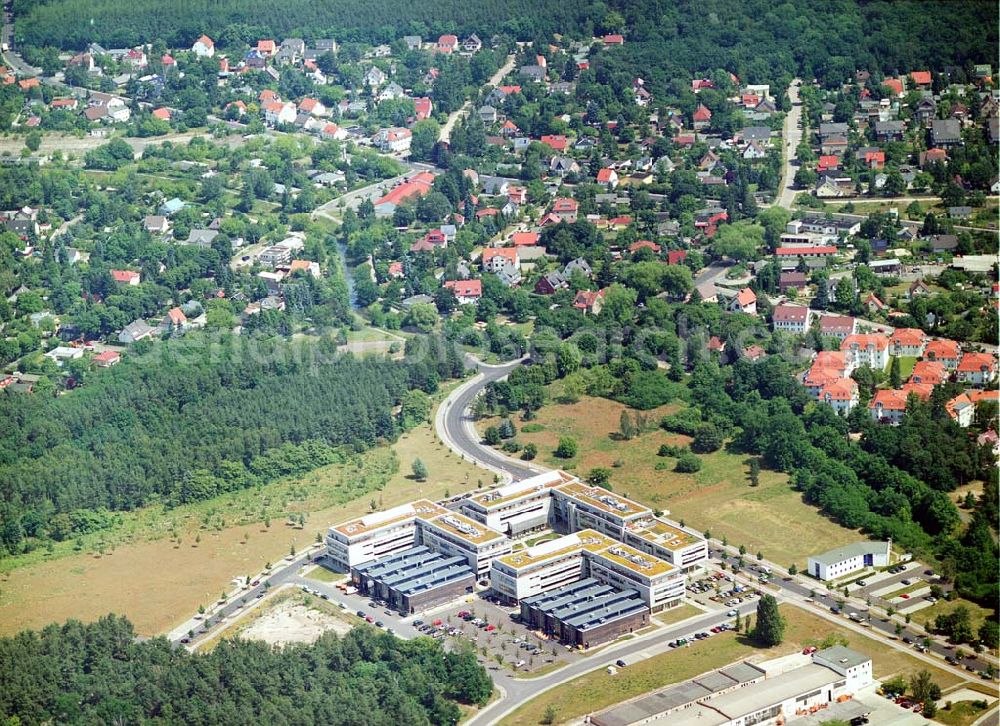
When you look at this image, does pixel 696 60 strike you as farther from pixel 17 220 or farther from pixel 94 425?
pixel 94 425

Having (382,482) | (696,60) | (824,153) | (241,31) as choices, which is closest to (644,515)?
(382,482)

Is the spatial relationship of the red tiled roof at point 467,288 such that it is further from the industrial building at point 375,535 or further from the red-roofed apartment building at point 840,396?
the industrial building at point 375,535

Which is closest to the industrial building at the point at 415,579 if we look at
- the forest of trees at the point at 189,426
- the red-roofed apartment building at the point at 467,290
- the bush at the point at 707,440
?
the forest of trees at the point at 189,426

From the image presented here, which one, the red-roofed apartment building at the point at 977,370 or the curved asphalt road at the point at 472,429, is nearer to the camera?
the curved asphalt road at the point at 472,429

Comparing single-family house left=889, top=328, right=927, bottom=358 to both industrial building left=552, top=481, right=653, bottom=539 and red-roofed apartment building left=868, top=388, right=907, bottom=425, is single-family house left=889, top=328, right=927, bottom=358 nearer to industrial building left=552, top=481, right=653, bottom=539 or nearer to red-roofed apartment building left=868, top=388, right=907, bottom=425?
red-roofed apartment building left=868, top=388, right=907, bottom=425

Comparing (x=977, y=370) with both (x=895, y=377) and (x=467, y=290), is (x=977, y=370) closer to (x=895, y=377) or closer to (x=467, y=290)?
(x=895, y=377)

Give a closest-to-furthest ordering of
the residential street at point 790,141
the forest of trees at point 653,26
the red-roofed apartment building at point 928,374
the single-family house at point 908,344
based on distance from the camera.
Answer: the red-roofed apartment building at point 928,374 → the single-family house at point 908,344 → the residential street at point 790,141 → the forest of trees at point 653,26
